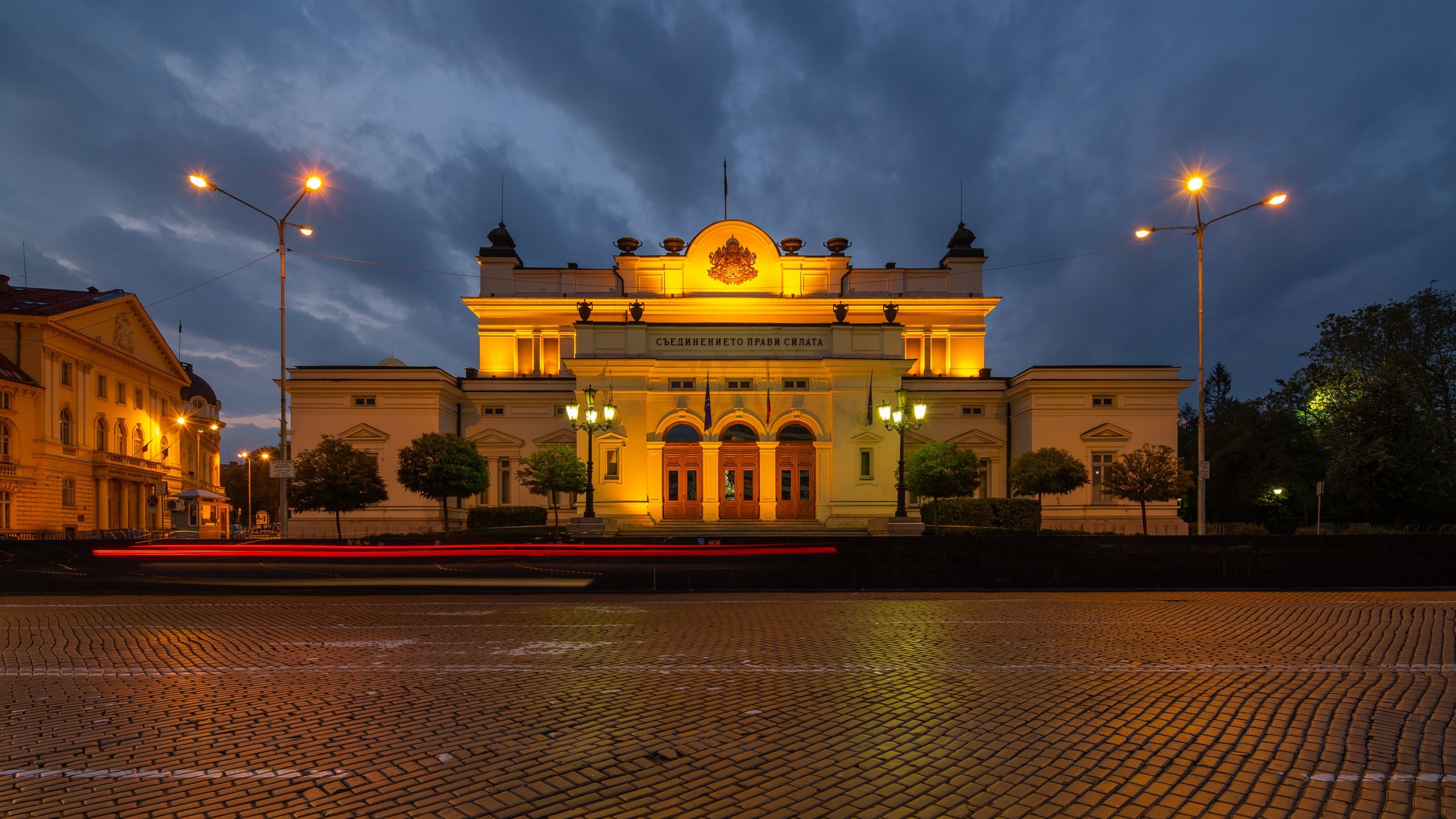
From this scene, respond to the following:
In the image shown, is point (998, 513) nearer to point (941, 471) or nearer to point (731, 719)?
point (941, 471)

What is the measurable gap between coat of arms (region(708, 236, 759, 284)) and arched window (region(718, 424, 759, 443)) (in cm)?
1365

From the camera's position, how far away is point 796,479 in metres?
32.9

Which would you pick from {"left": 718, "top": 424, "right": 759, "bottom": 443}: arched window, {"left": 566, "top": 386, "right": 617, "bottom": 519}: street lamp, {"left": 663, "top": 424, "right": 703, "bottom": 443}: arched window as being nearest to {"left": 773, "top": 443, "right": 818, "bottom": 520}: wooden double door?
{"left": 718, "top": 424, "right": 759, "bottom": 443}: arched window

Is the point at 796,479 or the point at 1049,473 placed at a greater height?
the point at 1049,473

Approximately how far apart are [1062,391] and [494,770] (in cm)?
3685

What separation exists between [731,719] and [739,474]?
26219 mm

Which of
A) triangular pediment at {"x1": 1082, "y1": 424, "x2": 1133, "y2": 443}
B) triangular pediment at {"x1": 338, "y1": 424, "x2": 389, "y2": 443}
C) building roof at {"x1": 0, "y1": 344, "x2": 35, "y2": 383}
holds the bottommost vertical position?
triangular pediment at {"x1": 1082, "y1": 424, "x2": 1133, "y2": 443}

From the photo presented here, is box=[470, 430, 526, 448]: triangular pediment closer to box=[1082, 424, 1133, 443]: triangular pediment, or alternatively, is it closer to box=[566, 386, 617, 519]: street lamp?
box=[566, 386, 617, 519]: street lamp

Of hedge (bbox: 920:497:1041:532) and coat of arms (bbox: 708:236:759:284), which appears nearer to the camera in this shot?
hedge (bbox: 920:497:1041:532)

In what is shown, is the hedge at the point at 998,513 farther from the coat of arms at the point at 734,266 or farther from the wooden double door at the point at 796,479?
the coat of arms at the point at 734,266

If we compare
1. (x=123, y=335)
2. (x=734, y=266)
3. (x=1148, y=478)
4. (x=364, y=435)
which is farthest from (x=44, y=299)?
(x=1148, y=478)

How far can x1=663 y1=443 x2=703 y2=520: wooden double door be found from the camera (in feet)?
108

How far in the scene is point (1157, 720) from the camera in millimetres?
6605

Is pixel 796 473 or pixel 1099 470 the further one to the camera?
pixel 1099 470
